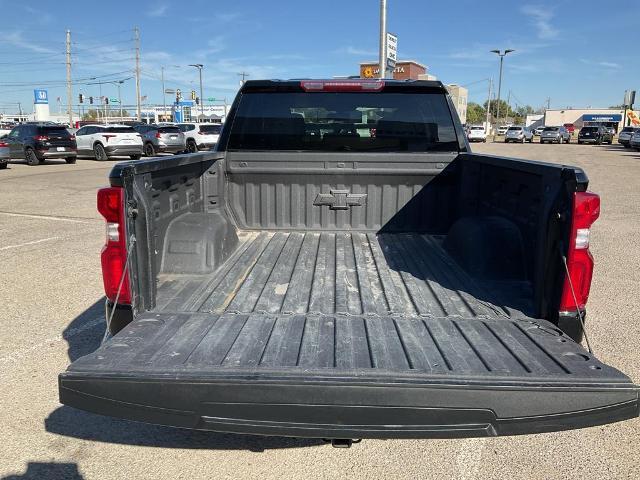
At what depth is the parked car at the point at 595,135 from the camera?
47.6 metres

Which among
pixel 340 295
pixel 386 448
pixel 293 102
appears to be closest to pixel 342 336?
pixel 340 295

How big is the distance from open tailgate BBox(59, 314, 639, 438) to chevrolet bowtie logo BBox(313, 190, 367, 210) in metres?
2.28

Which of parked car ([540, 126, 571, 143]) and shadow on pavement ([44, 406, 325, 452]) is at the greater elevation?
parked car ([540, 126, 571, 143])

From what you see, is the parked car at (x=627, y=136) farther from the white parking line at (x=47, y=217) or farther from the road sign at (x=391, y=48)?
the white parking line at (x=47, y=217)

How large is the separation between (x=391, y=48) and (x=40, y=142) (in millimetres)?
15343

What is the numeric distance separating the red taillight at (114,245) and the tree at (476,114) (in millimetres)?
136385

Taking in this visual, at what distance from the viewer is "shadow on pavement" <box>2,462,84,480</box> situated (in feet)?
8.82

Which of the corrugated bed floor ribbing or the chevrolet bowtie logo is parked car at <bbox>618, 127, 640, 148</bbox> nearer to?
the chevrolet bowtie logo

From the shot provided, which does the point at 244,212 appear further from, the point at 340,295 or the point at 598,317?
the point at 598,317

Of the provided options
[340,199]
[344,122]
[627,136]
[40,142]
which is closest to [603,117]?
[627,136]

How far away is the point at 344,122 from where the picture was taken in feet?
14.5

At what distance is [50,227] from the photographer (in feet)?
30.3

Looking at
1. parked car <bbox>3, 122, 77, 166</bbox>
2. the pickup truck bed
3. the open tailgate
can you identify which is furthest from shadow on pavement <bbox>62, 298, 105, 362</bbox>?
parked car <bbox>3, 122, 77, 166</bbox>

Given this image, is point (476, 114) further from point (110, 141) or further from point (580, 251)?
point (580, 251)
